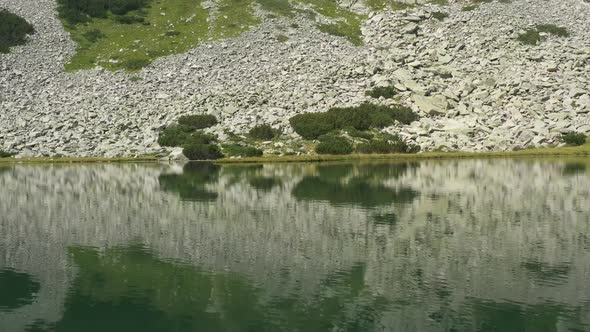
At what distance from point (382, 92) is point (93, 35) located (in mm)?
59948

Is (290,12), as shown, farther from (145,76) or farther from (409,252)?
(409,252)

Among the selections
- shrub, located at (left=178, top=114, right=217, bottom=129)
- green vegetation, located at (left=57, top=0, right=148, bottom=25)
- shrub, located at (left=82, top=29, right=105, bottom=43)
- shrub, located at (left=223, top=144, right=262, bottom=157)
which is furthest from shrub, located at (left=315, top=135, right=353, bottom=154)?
green vegetation, located at (left=57, top=0, right=148, bottom=25)

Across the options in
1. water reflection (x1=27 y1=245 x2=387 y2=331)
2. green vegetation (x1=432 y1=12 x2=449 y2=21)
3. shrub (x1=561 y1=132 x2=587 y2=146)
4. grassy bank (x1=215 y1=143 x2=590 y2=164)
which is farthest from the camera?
green vegetation (x1=432 y1=12 x2=449 y2=21)

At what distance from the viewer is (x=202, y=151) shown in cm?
7756

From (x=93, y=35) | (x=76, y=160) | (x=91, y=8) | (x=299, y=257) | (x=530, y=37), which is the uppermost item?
(x=91, y=8)

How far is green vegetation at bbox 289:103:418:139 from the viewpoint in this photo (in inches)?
3246

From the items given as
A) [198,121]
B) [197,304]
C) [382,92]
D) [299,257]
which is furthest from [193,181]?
[382,92]

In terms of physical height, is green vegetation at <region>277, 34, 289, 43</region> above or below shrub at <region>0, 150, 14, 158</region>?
above

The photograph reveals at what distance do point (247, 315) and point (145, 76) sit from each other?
8844cm

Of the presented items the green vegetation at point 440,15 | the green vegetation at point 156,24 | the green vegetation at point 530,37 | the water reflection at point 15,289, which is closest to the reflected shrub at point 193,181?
the water reflection at point 15,289

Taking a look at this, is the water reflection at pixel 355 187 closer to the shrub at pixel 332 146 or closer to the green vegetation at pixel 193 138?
the shrub at pixel 332 146

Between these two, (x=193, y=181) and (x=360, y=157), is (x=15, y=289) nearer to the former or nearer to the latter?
(x=193, y=181)

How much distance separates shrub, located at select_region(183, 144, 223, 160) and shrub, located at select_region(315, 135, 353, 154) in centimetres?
1266

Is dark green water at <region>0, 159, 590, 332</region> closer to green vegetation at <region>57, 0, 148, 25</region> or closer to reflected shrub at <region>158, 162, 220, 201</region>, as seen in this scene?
reflected shrub at <region>158, 162, 220, 201</region>
